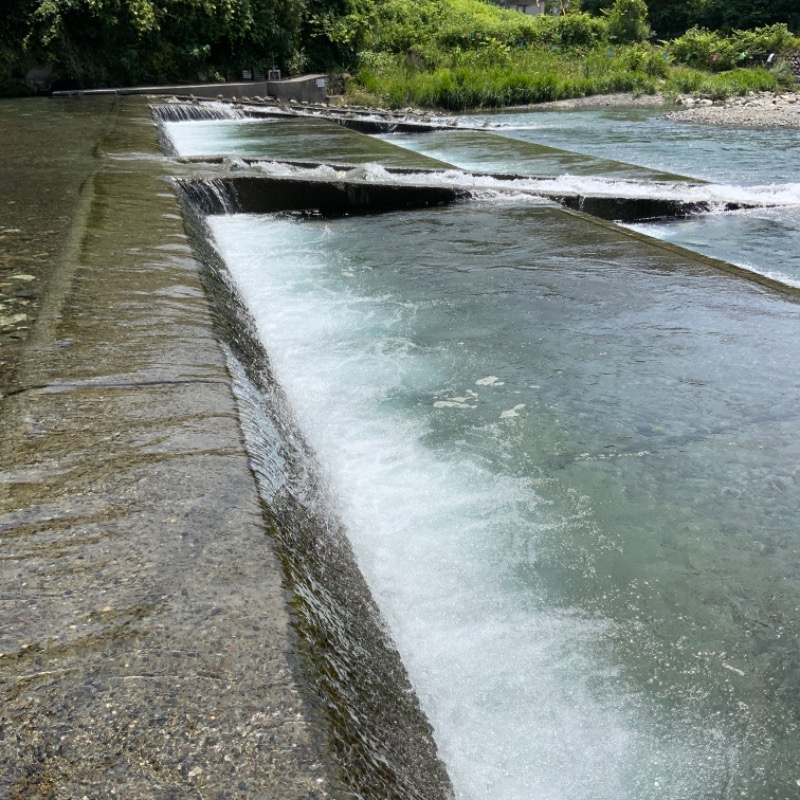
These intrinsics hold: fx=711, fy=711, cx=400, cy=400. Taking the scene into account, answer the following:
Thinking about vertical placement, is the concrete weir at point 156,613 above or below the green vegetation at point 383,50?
below

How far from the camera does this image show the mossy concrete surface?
1257mm

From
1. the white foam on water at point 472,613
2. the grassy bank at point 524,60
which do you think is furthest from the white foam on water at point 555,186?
the grassy bank at point 524,60

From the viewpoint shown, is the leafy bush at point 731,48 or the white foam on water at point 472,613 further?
the leafy bush at point 731,48

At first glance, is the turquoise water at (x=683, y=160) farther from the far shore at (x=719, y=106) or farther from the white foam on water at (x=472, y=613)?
the white foam on water at (x=472, y=613)

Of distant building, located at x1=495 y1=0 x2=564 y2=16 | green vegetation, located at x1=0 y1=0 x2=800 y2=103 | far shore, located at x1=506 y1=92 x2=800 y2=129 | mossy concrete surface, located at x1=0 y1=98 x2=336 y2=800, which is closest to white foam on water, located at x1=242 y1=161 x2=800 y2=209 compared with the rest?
mossy concrete surface, located at x1=0 y1=98 x2=336 y2=800

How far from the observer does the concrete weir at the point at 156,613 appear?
126 centimetres

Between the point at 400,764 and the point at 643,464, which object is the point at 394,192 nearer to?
the point at 643,464

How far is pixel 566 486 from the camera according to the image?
292cm

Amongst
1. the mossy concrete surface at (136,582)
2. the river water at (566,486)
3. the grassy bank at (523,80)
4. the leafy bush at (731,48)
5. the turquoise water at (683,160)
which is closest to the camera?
the mossy concrete surface at (136,582)

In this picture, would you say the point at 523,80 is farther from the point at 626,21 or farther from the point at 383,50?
the point at 626,21

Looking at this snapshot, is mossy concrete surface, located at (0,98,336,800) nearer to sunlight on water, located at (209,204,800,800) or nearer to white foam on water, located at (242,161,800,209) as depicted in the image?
sunlight on water, located at (209,204,800,800)

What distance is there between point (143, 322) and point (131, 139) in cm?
741

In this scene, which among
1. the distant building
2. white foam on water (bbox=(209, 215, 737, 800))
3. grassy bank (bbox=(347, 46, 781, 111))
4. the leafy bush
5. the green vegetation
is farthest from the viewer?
the distant building

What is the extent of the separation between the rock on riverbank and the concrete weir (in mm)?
18430
